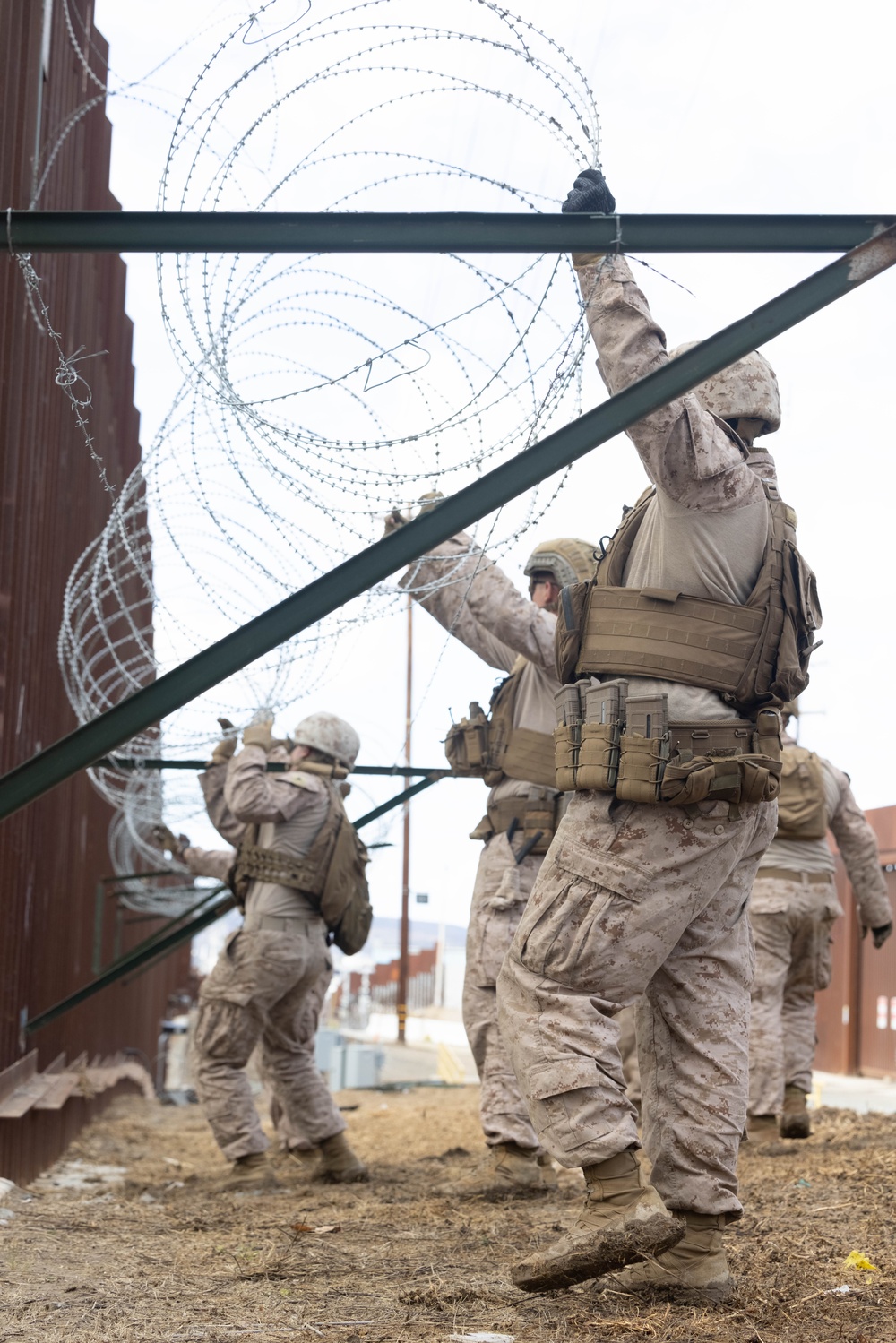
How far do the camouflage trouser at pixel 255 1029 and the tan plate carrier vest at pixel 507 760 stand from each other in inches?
41.6

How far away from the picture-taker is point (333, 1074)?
1366 cm

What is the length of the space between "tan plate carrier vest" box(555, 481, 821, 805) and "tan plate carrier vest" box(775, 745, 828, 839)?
4.00m

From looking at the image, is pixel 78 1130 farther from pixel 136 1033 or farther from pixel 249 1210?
pixel 136 1033

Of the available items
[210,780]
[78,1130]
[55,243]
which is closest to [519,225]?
[55,243]

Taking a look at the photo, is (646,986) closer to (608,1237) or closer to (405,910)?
(608,1237)

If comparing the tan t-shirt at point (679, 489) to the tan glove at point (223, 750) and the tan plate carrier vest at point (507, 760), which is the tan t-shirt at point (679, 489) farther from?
the tan glove at point (223, 750)

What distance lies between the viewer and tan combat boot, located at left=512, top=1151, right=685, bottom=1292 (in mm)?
2873

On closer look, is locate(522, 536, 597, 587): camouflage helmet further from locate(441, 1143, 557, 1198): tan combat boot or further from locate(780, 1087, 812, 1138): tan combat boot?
locate(780, 1087, 812, 1138): tan combat boot

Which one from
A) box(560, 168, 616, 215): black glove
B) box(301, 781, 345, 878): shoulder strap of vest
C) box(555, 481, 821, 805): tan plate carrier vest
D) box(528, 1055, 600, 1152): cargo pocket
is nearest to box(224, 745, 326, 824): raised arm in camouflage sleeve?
box(301, 781, 345, 878): shoulder strap of vest

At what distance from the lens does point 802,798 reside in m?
7.35

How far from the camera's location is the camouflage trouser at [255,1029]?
20.5 feet

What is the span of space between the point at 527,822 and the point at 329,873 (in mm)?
1190

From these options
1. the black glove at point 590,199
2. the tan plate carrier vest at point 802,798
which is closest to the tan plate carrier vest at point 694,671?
the black glove at point 590,199

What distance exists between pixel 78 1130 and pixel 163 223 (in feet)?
25.5
